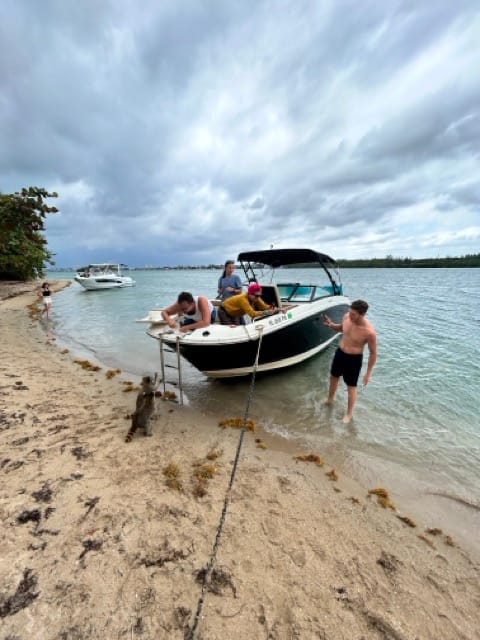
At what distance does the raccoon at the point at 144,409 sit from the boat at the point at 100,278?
124 feet

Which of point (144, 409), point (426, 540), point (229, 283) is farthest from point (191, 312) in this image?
point (426, 540)

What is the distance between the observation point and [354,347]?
478 centimetres

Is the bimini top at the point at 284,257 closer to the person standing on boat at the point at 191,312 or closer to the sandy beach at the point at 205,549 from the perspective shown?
the person standing on boat at the point at 191,312

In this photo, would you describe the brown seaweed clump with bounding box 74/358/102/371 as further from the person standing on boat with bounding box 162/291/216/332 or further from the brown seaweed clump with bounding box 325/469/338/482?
the brown seaweed clump with bounding box 325/469/338/482

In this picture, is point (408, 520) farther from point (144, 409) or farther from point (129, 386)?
point (129, 386)

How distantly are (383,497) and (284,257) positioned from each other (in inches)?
241

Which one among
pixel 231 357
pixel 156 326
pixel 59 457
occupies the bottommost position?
pixel 59 457

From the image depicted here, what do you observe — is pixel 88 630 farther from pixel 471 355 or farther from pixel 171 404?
pixel 471 355

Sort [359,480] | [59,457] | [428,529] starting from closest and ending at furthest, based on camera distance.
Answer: [428,529] → [59,457] → [359,480]

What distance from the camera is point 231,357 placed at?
5.42 metres

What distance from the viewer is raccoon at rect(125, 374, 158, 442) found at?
13.0 ft

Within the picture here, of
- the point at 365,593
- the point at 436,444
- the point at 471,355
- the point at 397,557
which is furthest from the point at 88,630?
the point at 471,355

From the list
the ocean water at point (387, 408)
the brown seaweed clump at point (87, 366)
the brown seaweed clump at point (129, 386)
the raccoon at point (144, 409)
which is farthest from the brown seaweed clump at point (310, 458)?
the brown seaweed clump at point (87, 366)

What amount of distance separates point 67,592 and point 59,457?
5.82 feet
